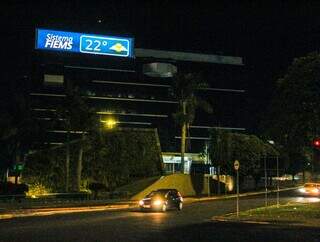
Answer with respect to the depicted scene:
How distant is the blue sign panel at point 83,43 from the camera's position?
108m

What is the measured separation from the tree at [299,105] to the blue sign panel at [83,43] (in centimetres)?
8052

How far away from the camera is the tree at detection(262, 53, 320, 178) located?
96.4 feet

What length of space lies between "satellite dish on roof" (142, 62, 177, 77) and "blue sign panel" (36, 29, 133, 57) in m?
7.09

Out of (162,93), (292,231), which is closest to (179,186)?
(292,231)

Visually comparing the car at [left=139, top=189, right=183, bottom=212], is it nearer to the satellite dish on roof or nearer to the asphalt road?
the asphalt road

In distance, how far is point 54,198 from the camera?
48.0 metres

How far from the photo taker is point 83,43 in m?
110

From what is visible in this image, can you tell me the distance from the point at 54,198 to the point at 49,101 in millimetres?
60611

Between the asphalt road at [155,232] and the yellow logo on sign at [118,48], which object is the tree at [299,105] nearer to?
the asphalt road at [155,232]

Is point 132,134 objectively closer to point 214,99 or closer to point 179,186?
point 179,186

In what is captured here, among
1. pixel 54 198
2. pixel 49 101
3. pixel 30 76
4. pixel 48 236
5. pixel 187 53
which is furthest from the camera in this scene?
pixel 187 53

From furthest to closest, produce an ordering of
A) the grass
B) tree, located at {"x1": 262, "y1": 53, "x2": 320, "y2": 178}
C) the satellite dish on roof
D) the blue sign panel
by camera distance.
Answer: the satellite dish on roof < the blue sign panel < tree, located at {"x1": 262, "y1": 53, "x2": 320, "y2": 178} < the grass

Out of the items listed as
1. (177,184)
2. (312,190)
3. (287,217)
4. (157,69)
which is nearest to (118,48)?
(157,69)

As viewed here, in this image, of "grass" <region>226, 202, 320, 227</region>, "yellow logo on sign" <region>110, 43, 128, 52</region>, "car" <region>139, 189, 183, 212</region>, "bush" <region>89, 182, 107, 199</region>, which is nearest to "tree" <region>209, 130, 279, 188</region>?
"bush" <region>89, 182, 107, 199</region>
